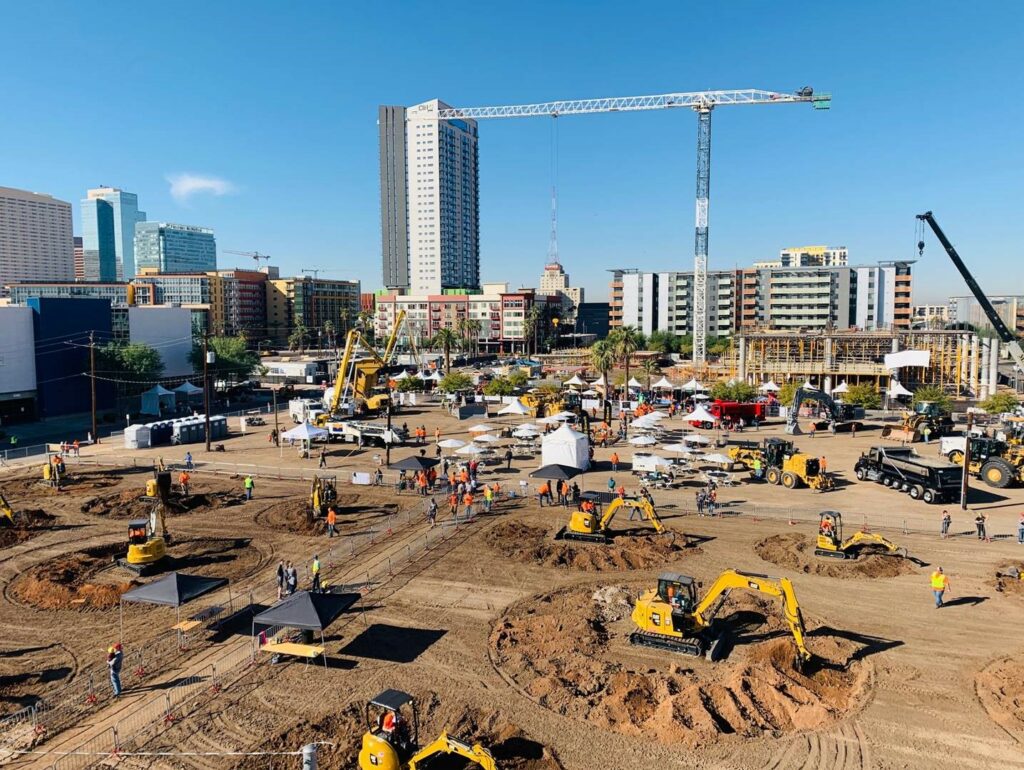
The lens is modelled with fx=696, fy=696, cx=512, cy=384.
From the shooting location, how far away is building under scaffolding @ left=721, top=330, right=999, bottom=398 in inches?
3204

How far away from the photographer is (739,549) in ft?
90.9

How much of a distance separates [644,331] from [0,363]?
124 metres

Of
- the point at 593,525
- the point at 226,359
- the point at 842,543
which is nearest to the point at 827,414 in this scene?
the point at 842,543

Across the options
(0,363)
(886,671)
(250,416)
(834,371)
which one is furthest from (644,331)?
(886,671)

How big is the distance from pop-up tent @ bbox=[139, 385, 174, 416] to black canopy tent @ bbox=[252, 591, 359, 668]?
5432 centimetres

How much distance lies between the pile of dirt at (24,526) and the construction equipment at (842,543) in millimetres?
32531

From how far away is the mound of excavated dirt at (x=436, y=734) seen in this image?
14.1m

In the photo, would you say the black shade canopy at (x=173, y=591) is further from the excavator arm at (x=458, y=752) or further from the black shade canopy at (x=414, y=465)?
the black shade canopy at (x=414, y=465)

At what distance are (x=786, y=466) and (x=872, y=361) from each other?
5615 cm

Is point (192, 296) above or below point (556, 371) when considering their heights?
above

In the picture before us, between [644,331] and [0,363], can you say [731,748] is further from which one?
[644,331]

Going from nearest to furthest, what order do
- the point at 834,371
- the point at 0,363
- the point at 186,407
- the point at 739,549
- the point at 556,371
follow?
the point at 739,549
the point at 0,363
the point at 186,407
the point at 834,371
the point at 556,371

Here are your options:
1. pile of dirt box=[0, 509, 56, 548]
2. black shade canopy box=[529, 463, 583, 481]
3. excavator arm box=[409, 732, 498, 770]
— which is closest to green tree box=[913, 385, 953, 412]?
black shade canopy box=[529, 463, 583, 481]

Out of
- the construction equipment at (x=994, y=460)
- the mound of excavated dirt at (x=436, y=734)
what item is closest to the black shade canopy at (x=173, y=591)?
the mound of excavated dirt at (x=436, y=734)
